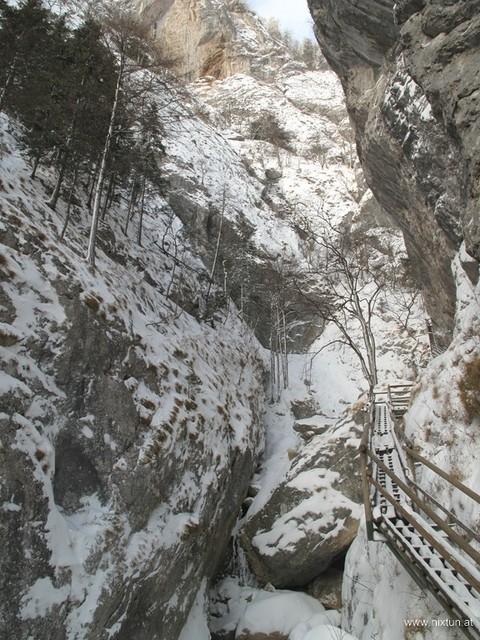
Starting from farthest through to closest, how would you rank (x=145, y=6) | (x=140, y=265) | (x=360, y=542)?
(x=145, y=6), (x=140, y=265), (x=360, y=542)

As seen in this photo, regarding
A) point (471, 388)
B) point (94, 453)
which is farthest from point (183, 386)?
point (471, 388)

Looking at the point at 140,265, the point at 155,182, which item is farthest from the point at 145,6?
the point at 140,265

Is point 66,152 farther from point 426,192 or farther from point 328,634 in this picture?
point 328,634

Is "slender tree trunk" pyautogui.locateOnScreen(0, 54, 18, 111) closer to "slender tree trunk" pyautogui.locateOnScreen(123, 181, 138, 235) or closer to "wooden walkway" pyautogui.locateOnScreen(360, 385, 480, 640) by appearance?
"slender tree trunk" pyautogui.locateOnScreen(123, 181, 138, 235)

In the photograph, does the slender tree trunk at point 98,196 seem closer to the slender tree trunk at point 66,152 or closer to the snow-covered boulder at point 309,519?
the slender tree trunk at point 66,152

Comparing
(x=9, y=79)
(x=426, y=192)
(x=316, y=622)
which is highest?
(x=9, y=79)

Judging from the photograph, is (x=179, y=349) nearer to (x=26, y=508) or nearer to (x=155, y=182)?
(x=26, y=508)
